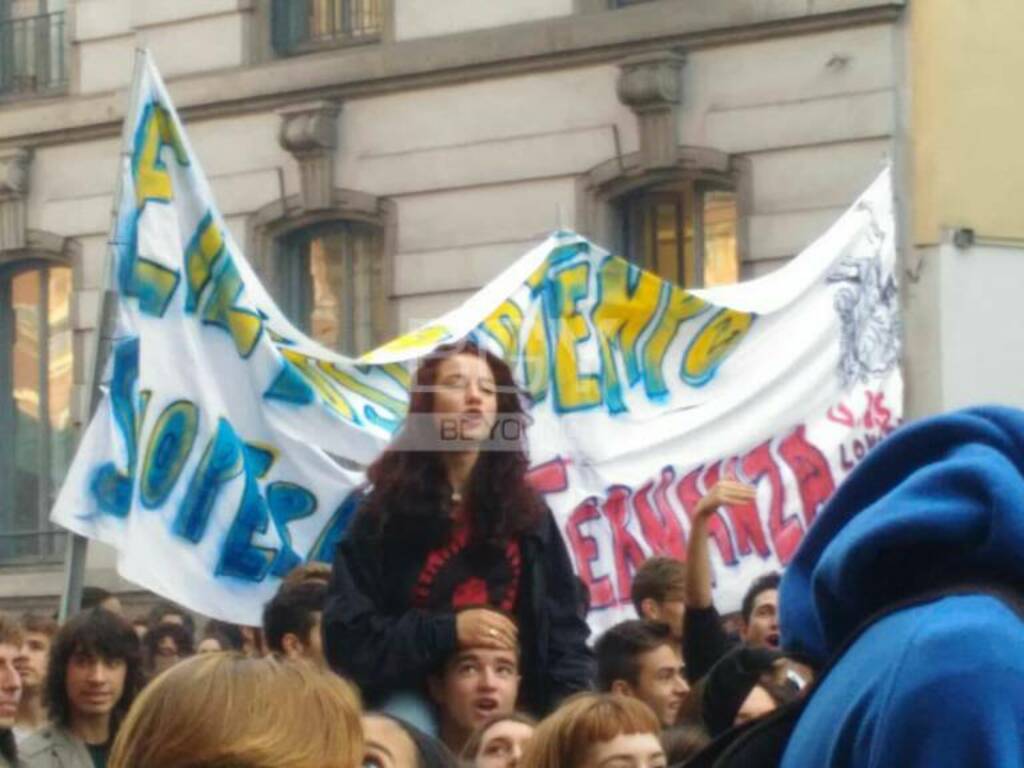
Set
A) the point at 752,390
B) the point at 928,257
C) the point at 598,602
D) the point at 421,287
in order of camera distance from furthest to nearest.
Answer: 1. the point at 421,287
2. the point at 928,257
3. the point at 752,390
4. the point at 598,602

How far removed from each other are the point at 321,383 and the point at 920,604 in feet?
23.2

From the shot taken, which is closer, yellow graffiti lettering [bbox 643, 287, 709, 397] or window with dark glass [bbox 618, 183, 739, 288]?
yellow graffiti lettering [bbox 643, 287, 709, 397]

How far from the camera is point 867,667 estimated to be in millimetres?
2336

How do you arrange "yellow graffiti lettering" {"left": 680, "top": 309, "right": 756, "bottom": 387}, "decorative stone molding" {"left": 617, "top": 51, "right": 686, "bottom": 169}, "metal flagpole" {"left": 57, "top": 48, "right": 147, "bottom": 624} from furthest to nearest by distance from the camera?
"decorative stone molding" {"left": 617, "top": 51, "right": 686, "bottom": 169} < "yellow graffiti lettering" {"left": 680, "top": 309, "right": 756, "bottom": 387} < "metal flagpole" {"left": 57, "top": 48, "right": 147, "bottom": 624}

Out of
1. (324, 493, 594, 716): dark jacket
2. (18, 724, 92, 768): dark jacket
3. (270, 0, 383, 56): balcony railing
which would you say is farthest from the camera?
(270, 0, 383, 56): balcony railing

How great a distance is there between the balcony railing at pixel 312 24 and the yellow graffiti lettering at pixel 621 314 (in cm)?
1113

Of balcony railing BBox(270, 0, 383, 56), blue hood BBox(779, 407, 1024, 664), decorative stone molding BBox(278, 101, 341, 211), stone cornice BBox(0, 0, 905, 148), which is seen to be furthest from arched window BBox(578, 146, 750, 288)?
blue hood BBox(779, 407, 1024, 664)

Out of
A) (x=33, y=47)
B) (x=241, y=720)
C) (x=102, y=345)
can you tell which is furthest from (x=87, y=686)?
(x=33, y=47)

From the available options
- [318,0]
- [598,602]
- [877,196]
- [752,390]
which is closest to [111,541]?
[598,602]

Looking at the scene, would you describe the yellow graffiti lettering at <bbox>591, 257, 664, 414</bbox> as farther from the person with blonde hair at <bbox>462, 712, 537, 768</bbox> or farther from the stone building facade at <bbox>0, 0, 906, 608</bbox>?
the stone building facade at <bbox>0, 0, 906, 608</bbox>

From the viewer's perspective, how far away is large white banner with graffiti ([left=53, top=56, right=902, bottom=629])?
8.59 metres

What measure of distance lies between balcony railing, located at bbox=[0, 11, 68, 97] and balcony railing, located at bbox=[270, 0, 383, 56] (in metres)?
2.10

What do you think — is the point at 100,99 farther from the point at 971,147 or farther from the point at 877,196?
the point at 877,196

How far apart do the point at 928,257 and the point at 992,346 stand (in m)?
0.66
